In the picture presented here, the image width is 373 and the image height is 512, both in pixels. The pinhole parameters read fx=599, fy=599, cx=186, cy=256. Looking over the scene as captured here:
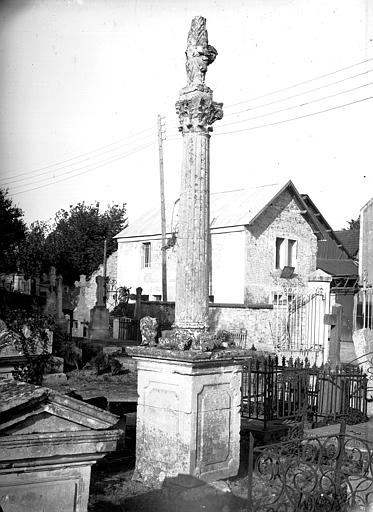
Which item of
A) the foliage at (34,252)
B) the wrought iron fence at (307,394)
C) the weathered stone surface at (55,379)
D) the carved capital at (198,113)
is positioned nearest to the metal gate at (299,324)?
the weathered stone surface at (55,379)

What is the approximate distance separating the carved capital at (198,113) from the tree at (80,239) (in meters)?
41.2

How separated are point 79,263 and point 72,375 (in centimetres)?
3344

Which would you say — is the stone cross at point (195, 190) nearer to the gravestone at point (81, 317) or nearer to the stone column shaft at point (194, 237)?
the stone column shaft at point (194, 237)

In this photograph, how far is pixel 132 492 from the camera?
671cm

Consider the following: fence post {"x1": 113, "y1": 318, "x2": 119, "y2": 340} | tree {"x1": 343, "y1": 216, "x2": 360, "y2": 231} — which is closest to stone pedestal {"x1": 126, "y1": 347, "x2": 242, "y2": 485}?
A: fence post {"x1": 113, "y1": 318, "x2": 119, "y2": 340}

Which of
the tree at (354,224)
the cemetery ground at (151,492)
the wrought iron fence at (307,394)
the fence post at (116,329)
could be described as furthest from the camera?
the tree at (354,224)

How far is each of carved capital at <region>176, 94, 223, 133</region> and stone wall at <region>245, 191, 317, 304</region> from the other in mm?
20196

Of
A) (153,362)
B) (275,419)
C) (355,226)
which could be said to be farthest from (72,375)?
(355,226)

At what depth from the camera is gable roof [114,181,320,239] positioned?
91.4 feet

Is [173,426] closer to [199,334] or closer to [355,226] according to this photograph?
[199,334]

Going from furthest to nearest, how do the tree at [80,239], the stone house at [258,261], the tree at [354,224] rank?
the tree at [354,224] → the tree at [80,239] → the stone house at [258,261]

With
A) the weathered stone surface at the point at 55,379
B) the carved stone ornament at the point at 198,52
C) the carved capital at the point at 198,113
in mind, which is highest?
the carved stone ornament at the point at 198,52

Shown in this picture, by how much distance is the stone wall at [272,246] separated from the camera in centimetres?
2753

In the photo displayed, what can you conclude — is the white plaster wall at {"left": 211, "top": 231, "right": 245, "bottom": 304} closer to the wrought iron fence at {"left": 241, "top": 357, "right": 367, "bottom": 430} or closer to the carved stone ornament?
the wrought iron fence at {"left": 241, "top": 357, "right": 367, "bottom": 430}
